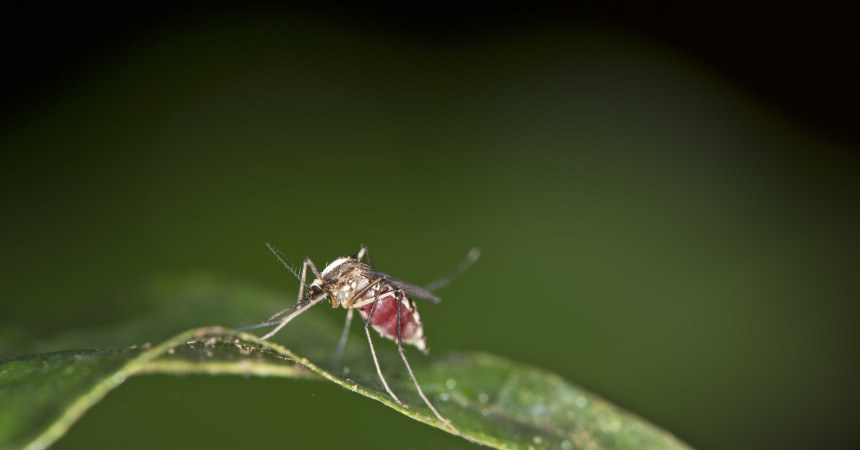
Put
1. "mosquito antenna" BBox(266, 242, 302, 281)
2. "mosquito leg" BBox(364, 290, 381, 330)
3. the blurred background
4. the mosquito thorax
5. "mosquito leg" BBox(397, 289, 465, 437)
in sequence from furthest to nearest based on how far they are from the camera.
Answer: the blurred background
"mosquito antenna" BBox(266, 242, 302, 281)
the mosquito thorax
"mosquito leg" BBox(364, 290, 381, 330)
"mosquito leg" BBox(397, 289, 465, 437)

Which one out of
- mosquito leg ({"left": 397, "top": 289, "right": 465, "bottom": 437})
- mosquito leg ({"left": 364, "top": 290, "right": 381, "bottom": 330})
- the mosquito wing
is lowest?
mosquito leg ({"left": 397, "top": 289, "right": 465, "bottom": 437})

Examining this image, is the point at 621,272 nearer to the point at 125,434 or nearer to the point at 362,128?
the point at 362,128

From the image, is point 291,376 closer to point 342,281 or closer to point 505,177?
point 342,281

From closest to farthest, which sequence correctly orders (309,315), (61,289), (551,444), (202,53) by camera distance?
(551,444), (309,315), (61,289), (202,53)

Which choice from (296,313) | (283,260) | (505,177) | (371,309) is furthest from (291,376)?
(505,177)

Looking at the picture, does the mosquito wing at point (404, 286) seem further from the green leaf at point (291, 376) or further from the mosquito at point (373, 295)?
the green leaf at point (291, 376)

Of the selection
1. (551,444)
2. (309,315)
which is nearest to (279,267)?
(309,315)

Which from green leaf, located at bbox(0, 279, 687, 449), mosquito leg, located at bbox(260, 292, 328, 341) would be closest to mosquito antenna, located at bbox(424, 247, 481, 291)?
green leaf, located at bbox(0, 279, 687, 449)

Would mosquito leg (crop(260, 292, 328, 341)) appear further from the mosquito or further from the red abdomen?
the red abdomen
